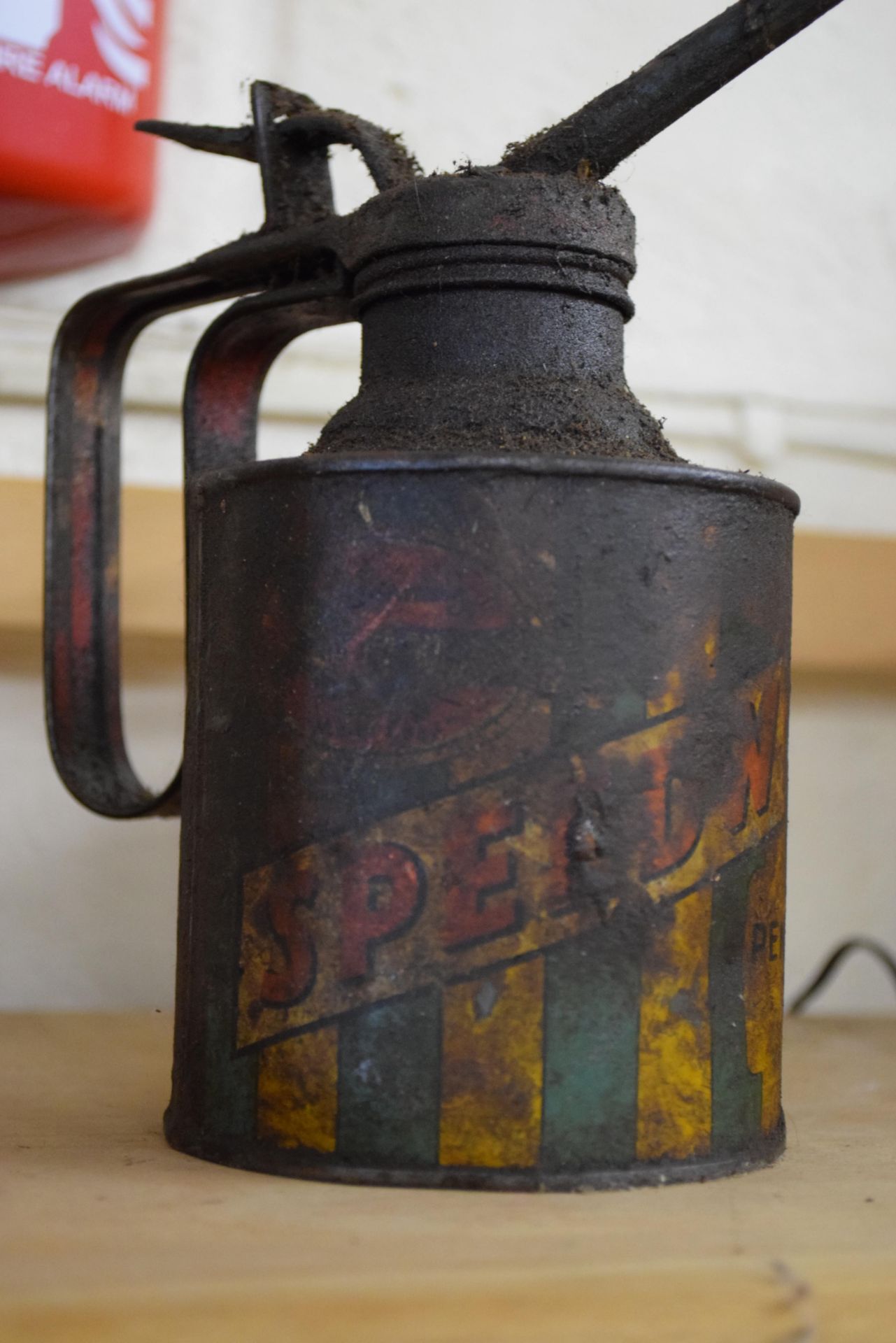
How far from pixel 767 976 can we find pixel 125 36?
889 mm

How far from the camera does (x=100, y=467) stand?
2.94 feet

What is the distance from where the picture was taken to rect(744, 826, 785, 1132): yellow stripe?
0.67 m

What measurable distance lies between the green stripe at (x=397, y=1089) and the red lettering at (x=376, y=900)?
0.02 m

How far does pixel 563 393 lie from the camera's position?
27.2 inches

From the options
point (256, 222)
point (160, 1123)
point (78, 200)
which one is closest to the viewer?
point (160, 1123)

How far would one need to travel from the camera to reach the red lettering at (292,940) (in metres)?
0.63

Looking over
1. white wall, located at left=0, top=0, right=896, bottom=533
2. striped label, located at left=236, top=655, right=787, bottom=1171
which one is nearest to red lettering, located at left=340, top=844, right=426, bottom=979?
striped label, located at left=236, top=655, right=787, bottom=1171

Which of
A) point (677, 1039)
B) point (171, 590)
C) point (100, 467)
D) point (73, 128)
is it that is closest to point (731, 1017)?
point (677, 1039)

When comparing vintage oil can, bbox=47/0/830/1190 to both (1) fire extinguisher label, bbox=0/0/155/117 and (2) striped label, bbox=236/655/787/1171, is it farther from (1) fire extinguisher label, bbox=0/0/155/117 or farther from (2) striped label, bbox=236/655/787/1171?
(1) fire extinguisher label, bbox=0/0/155/117

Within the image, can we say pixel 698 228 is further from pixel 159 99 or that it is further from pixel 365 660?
pixel 365 660

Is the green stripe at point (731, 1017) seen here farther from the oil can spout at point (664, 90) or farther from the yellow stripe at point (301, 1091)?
the oil can spout at point (664, 90)

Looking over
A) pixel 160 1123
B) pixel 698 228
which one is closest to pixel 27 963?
pixel 160 1123

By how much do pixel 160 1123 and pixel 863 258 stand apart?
1.07 m

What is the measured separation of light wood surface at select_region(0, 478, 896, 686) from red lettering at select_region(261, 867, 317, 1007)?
0.57 metres
